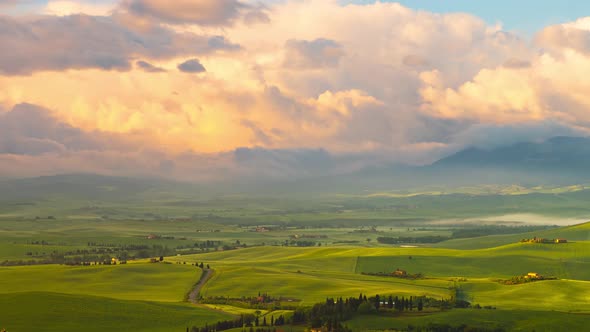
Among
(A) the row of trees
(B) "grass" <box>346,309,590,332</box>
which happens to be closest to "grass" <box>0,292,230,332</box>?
(A) the row of trees

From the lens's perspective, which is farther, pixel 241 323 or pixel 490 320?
pixel 241 323

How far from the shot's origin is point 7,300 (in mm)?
151750

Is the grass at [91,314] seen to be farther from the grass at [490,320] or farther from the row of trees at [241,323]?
the grass at [490,320]

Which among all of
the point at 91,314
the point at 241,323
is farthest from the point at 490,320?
the point at 91,314

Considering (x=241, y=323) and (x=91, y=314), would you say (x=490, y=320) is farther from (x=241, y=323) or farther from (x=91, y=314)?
(x=91, y=314)

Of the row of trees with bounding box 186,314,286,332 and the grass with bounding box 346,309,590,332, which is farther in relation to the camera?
the row of trees with bounding box 186,314,286,332

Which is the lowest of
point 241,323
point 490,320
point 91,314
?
point 241,323

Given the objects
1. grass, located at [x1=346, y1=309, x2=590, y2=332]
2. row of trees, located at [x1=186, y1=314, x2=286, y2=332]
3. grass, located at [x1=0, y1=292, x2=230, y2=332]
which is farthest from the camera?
grass, located at [x1=0, y1=292, x2=230, y2=332]

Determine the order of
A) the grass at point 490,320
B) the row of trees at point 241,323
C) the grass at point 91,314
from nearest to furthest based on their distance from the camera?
the grass at point 490,320 → the row of trees at point 241,323 → the grass at point 91,314

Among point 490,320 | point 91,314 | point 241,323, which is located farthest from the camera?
point 91,314

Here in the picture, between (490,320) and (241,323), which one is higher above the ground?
(490,320)

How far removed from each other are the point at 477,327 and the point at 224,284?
8320 centimetres

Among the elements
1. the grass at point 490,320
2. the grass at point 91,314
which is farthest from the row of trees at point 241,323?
the grass at point 490,320

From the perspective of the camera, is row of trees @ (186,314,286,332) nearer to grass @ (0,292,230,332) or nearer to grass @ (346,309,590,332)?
Result: grass @ (0,292,230,332)
